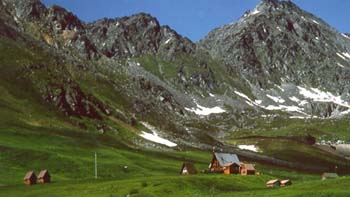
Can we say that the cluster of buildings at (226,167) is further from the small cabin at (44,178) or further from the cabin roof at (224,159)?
the small cabin at (44,178)

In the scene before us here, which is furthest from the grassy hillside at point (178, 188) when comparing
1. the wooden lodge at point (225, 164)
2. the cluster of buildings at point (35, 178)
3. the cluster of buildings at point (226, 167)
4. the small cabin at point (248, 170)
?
the wooden lodge at point (225, 164)

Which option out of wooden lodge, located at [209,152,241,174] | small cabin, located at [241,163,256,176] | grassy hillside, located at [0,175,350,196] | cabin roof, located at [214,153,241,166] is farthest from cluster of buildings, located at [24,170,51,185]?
cabin roof, located at [214,153,241,166]

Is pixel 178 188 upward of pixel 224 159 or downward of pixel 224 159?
downward

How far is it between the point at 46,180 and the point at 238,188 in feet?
146

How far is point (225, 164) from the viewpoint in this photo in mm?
165000

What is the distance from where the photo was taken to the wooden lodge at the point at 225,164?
161875 millimetres

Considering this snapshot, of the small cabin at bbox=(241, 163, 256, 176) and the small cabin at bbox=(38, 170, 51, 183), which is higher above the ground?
the small cabin at bbox=(241, 163, 256, 176)

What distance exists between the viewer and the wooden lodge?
531 feet

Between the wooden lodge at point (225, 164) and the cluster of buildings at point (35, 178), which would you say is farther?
the wooden lodge at point (225, 164)

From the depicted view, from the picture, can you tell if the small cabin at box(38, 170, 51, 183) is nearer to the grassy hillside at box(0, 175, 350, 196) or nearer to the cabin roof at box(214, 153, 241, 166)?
the grassy hillside at box(0, 175, 350, 196)

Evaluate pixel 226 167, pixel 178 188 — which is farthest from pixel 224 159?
pixel 178 188

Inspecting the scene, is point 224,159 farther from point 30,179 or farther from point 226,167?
point 30,179

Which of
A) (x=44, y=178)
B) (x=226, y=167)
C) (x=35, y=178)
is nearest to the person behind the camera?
A: (x=35, y=178)

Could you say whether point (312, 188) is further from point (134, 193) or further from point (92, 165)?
point (92, 165)
